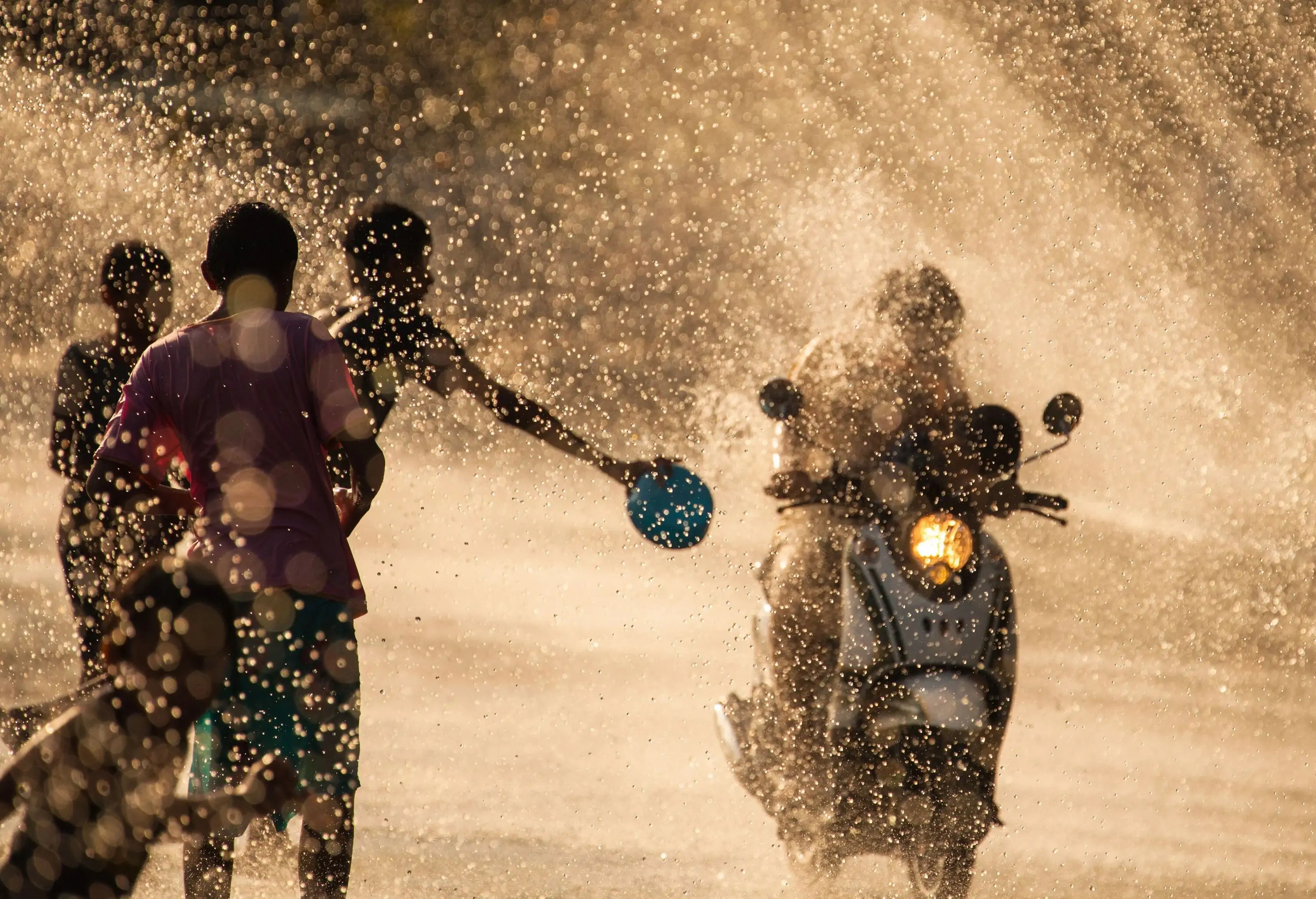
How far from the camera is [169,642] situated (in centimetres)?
246

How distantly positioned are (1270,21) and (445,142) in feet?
A: 36.1

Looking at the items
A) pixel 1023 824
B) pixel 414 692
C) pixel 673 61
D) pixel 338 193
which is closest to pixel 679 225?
pixel 673 61

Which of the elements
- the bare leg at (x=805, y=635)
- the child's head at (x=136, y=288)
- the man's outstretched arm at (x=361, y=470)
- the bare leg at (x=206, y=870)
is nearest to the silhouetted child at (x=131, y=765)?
the man's outstretched arm at (x=361, y=470)

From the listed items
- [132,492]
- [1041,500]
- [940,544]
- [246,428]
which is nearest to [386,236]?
[246,428]

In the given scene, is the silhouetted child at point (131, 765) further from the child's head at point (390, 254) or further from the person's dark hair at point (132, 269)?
the person's dark hair at point (132, 269)

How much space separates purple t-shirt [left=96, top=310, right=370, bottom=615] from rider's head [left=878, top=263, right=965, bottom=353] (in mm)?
2138

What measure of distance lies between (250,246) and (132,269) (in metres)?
1.68

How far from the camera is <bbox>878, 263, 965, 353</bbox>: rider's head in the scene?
531cm

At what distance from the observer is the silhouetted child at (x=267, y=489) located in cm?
353

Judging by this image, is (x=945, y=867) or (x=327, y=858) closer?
(x=327, y=858)

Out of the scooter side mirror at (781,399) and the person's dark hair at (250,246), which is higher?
the scooter side mirror at (781,399)

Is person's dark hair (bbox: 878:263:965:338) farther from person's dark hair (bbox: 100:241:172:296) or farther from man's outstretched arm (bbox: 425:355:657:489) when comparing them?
person's dark hair (bbox: 100:241:172:296)

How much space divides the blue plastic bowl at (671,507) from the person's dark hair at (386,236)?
29.5 inches

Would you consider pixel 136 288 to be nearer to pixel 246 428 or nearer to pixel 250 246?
pixel 250 246
